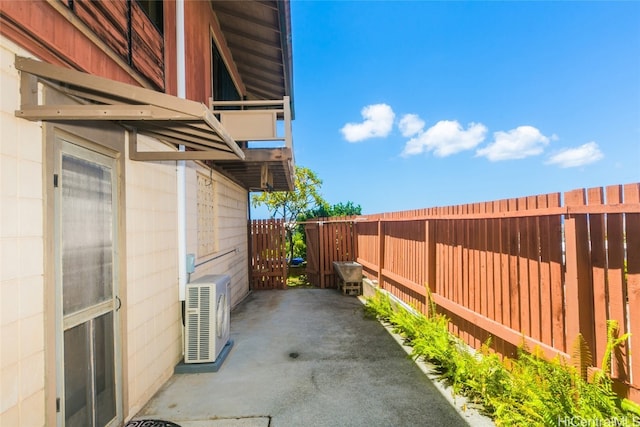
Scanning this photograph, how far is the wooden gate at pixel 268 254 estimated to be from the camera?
1002cm

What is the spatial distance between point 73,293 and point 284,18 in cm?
507

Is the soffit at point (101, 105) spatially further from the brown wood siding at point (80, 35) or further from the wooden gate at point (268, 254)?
the wooden gate at point (268, 254)

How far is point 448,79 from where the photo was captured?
3059 cm

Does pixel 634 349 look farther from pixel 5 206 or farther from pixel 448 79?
pixel 448 79

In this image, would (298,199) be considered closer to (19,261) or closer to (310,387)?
(310,387)

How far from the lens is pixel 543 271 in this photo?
304 centimetres

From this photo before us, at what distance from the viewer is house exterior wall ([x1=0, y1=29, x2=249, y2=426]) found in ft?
6.09

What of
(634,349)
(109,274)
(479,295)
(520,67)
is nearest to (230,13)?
(109,274)

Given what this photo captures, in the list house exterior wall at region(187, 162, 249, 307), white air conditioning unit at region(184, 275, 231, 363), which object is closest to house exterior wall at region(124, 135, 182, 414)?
white air conditioning unit at region(184, 275, 231, 363)

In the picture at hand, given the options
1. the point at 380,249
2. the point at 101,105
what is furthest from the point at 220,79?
the point at 101,105

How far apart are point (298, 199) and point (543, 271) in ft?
46.3

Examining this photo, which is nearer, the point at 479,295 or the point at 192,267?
the point at 479,295

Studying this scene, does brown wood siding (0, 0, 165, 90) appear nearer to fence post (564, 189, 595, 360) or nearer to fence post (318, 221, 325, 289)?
fence post (564, 189, 595, 360)

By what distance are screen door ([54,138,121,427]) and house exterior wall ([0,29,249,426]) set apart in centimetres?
12
